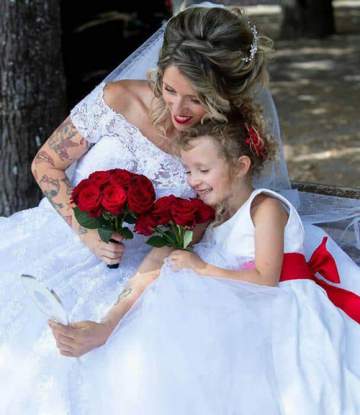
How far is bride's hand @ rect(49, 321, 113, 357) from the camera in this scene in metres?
2.43

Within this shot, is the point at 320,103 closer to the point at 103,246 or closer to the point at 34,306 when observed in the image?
the point at 103,246

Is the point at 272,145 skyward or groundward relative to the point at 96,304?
skyward

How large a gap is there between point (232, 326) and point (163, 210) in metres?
0.47

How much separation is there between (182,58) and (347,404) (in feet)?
3.99

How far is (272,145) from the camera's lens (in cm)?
291

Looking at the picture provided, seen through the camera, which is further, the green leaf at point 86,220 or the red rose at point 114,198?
the green leaf at point 86,220

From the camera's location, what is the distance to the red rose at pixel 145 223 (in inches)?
105

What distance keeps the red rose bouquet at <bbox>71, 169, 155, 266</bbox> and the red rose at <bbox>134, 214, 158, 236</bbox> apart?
0.06 feet

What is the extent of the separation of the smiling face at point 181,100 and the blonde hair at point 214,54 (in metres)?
0.02

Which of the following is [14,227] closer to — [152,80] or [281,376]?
[152,80]

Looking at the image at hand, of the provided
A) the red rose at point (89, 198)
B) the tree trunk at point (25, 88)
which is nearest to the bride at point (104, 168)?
the red rose at point (89, 198)

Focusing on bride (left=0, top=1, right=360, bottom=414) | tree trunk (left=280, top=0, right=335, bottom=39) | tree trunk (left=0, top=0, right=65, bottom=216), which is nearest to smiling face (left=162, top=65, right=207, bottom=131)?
bride (left=0, top=1, right=360, bottom=414)

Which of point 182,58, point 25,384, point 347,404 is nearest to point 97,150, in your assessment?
point 182,58

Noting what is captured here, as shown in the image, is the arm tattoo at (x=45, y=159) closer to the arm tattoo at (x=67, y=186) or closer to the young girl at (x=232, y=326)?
the arm tattoo at (x=67, y=186)
